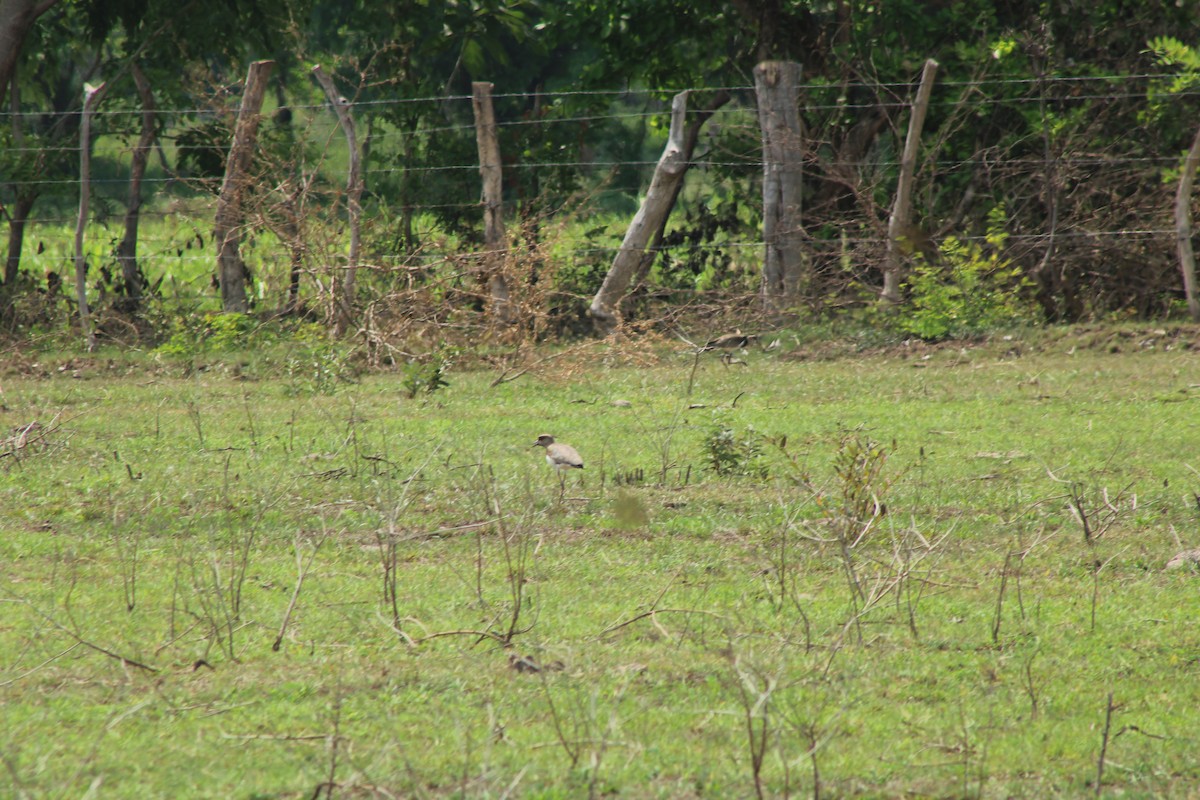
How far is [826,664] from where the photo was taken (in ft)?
15.0

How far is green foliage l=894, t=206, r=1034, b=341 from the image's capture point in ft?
42.6

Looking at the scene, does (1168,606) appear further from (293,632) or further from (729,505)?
(293,632)

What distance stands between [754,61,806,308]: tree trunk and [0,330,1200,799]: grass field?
4.15 metres

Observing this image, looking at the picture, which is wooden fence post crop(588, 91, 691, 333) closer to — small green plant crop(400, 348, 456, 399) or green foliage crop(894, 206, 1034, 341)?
green foliage crop(894, 206, 1034, 341)

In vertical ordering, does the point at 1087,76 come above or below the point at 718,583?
above

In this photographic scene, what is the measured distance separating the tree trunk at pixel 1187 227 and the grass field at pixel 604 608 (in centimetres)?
364

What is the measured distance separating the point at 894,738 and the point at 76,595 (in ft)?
10.2

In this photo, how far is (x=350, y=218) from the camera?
13102mm

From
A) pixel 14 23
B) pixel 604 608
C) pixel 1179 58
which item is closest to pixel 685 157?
pixel 1179 58

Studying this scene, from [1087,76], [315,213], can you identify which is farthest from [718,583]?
[1087,76]

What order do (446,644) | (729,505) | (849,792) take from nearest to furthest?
(849,792) < (446,644) < (729,505)

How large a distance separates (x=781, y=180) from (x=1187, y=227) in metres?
3.71

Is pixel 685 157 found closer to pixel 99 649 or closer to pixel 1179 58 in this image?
pixel 1179 58

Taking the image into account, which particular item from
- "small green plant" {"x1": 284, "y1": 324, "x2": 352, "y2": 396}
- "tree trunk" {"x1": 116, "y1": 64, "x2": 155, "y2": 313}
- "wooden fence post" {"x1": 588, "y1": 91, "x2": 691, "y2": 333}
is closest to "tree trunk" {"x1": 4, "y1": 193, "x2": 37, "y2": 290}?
"tree trunk" {"x1": 116, "y1": 64, "x2": 155, "y2": 313}
